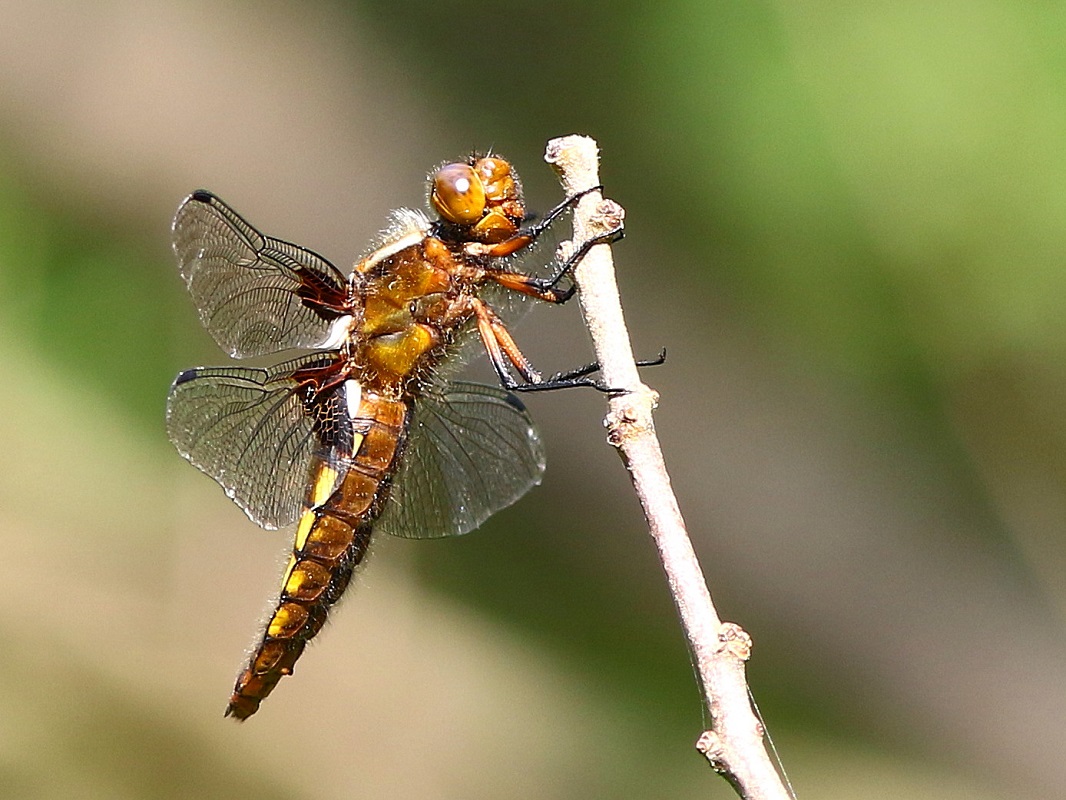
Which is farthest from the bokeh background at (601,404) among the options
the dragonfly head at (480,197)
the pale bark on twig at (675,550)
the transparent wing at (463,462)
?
the pale bark on twig at (675,550)

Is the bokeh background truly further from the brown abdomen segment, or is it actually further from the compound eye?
the compound eye

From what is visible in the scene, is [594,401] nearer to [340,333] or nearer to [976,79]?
[976,79]

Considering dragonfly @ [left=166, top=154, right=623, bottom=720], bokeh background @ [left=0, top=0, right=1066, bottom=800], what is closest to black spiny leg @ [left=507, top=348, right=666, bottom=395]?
dragonfly @ [left=166, top=154, right=623, bottom=720]

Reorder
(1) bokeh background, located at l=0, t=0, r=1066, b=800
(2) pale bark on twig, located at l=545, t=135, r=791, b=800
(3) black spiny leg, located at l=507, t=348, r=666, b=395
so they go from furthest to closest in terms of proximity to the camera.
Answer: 1. (1) bokeh background, located at l=0, t=0, r=1066, b=800
2. (3) black spiny leg, located at l=507, t=348, r=666, b=395
3. (2) pale bark on twig, located at l=545, t=135, r=791, b=800

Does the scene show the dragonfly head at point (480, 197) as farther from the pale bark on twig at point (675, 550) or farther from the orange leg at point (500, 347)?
the pale bark on twig at point (675, 550)

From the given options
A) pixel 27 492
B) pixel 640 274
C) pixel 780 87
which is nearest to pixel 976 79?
pixel 780 87

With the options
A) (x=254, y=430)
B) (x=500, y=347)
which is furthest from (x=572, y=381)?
(x=254, y=430)
